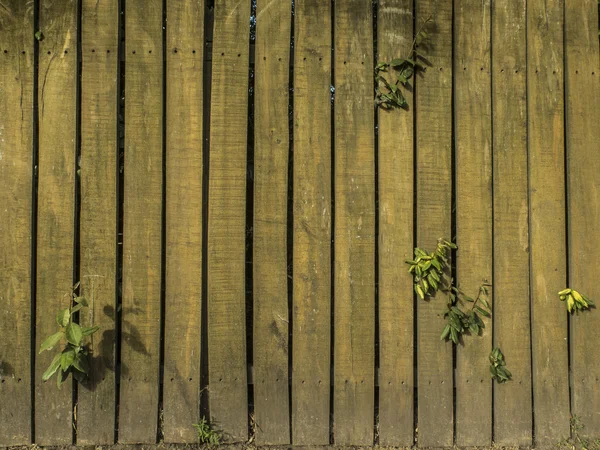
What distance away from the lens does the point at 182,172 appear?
2533 mm

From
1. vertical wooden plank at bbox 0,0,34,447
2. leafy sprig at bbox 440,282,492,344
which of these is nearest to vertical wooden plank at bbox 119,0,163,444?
vertical wooden plank at bbox 0,0,34,447

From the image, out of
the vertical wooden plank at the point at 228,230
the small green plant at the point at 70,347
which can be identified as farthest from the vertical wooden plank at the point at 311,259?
the small green plant at the point at 70,347

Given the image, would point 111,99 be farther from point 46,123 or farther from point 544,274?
point 544,274

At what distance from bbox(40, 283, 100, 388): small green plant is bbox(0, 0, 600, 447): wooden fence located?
79 millimetres

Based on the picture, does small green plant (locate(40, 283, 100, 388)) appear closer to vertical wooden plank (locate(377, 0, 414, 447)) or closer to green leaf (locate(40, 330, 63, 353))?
green leaf (locate(40, 330, 63, 353))

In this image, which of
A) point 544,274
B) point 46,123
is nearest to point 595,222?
point 544,274

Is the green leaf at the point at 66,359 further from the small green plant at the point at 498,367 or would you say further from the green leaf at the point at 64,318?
the small green plant at the point at 498,367

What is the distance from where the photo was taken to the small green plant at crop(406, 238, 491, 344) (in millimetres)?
2564

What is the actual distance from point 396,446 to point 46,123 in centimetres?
256

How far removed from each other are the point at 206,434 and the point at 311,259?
1.08 metres

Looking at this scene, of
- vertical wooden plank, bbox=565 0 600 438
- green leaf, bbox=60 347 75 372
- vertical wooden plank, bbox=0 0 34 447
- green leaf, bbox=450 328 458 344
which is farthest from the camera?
vertical wooden plank, bbox=565 0 600 438

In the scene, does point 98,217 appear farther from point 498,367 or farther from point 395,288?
point 498,367

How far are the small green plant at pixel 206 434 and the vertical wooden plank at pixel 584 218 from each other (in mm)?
1998

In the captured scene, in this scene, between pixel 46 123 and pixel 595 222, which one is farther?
pixel 595 222
